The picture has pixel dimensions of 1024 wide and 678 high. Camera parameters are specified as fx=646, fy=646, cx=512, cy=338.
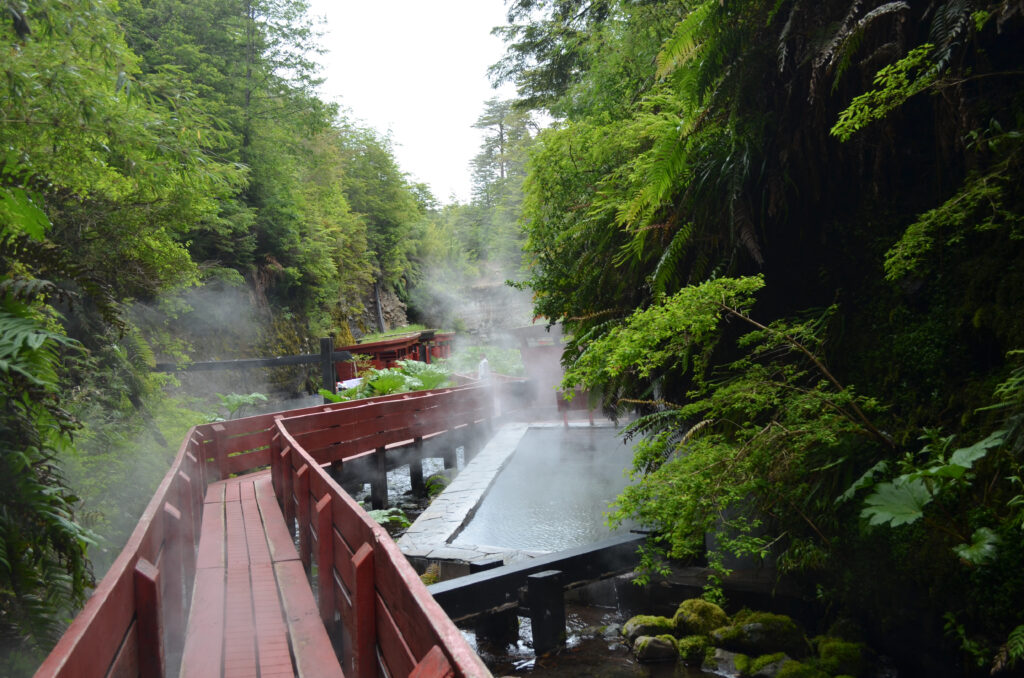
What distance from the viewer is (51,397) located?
284cm

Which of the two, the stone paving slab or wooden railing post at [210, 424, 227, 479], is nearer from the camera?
the stone paving slab

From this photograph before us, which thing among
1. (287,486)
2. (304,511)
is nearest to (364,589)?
(304,511)

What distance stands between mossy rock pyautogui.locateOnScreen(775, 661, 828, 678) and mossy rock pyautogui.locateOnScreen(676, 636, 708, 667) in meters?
0.57

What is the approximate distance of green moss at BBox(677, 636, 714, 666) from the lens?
4164 millimetres

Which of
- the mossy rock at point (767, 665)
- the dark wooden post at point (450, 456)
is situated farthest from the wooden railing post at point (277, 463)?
the dark wooden post at point (450, 456)

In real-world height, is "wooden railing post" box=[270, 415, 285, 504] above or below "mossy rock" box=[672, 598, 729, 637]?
above

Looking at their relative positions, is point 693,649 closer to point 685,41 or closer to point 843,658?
point 843,658

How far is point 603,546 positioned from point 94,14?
5.74 metres

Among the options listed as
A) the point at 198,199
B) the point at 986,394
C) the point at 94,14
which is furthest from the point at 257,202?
the point at 986,394

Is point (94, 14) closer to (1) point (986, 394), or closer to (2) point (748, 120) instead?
(2) point (748, 120)

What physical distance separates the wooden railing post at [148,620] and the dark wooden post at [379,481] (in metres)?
6.71

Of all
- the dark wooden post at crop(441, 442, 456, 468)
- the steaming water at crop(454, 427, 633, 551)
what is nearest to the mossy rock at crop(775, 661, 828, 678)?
the steaming water at crop(454, 427, 633, 551)

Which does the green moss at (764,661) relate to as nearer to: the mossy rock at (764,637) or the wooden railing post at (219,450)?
the mossy rock at (764,637)

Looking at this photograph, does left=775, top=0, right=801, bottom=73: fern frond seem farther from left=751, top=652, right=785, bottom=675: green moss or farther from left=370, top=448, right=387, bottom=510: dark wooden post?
left=370, top=448, right=387, bottom=510: dark wooden post
